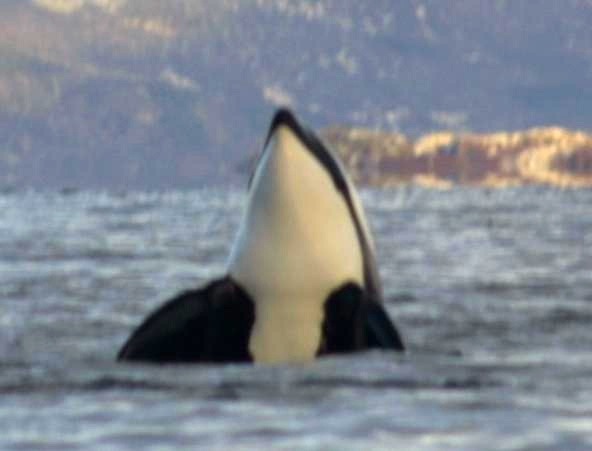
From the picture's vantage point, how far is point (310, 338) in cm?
1683

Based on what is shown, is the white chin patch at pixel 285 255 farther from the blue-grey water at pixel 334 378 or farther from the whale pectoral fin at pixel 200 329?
the blue-grey water at pixel 334 378

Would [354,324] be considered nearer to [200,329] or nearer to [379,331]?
[379,331]

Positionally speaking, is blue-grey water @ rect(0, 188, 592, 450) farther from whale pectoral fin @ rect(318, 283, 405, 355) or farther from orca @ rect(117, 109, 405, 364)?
orca @ rect(117, 109, 405, 364)

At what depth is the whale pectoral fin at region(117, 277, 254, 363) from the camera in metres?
16.9

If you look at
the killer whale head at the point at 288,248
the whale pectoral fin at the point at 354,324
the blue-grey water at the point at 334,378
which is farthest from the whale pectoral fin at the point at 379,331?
the killer whale head at the point at 288,248

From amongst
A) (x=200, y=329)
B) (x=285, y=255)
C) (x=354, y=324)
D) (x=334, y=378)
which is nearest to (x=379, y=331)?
(x=354, y=324)

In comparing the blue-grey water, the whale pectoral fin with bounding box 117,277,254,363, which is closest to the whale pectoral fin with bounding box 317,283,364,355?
the blue-grey water

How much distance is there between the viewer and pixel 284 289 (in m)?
16.8

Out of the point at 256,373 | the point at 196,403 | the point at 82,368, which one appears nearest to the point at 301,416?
the point at 196,403

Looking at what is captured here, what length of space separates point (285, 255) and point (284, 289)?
10.9 inches

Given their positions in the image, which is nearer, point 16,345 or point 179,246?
point 16,345

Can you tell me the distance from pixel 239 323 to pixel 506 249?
24.6 m

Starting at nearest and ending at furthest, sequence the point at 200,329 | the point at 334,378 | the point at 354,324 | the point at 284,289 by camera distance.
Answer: the point at 334,378
the point at 284,289
the point at 354,324
the point at 200,329

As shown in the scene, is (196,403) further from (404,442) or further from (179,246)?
(179,246)
